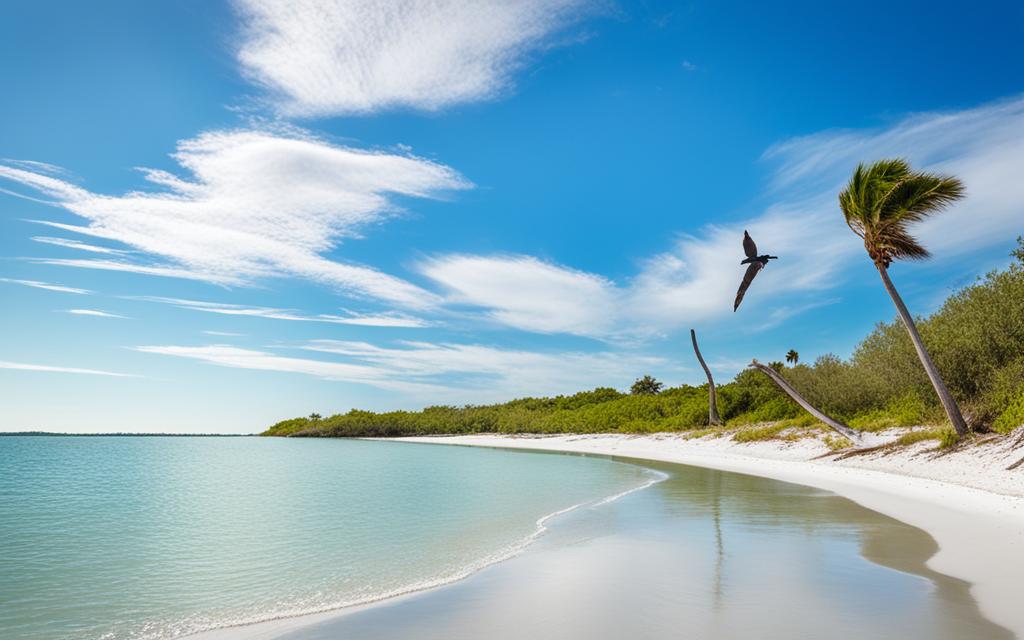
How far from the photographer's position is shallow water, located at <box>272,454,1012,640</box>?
641 cm

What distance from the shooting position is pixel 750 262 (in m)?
28.2

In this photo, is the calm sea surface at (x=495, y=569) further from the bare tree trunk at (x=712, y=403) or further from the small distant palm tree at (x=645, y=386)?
the small distant palm tree at (x=645, y=386)

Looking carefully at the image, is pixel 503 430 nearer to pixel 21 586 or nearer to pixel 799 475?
pixel 799 475

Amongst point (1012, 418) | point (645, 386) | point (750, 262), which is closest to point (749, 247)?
point (750, 262)

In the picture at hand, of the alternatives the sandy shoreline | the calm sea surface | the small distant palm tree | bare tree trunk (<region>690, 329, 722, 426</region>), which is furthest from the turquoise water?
the small distant palm tree

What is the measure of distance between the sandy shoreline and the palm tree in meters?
3.07

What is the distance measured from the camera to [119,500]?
23.5 metres

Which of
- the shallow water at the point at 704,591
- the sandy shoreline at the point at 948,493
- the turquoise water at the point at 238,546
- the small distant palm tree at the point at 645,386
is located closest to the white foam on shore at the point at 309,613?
the turquoise water at the point at 238,546

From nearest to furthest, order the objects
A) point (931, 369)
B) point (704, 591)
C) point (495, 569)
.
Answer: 1. point (704, 591)
2. point (495, 569)
3. point (931, 369)

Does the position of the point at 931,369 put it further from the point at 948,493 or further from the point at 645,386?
the point at 645,386

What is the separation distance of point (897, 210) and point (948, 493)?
38.6 ft

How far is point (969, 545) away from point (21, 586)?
1656 centimetres

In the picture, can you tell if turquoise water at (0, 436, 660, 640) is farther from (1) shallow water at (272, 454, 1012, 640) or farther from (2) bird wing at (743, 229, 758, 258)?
(2) bird wing at (743, 229, 758, 258)

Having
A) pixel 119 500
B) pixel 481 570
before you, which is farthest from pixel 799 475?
pixel 119 500
